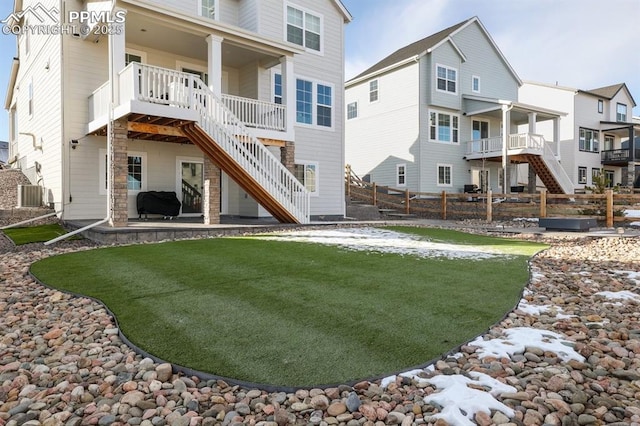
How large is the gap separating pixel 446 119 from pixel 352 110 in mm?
5606

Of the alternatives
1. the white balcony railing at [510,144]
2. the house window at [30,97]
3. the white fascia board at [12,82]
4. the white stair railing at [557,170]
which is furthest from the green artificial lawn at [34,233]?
the white stair railing at [557,170]

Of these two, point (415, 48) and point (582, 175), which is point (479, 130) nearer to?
point (415, 48)

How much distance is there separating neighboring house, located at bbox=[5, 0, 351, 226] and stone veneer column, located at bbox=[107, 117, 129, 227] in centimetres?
2

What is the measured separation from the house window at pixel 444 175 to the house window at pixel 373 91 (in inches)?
207

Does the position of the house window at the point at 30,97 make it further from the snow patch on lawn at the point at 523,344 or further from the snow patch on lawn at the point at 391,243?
the snow patch on lawn at the point at 523,344

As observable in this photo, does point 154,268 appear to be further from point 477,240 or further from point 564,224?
point 564,224

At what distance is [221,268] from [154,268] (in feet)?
3.00

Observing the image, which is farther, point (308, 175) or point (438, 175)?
point (438, 175)

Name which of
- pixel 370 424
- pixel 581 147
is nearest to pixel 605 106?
pixel 581 147

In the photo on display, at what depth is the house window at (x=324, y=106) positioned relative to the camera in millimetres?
14953

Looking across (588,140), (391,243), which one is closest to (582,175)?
(588,140)

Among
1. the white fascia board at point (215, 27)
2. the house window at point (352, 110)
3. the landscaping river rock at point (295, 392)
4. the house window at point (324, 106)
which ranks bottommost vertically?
the landscaping river rock at point (295, 392)

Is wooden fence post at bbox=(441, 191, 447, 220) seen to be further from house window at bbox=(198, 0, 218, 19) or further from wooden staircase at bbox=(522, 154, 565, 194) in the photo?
house window at bbox=(198, 0, 218, 19)

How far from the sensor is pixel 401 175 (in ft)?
69.9
